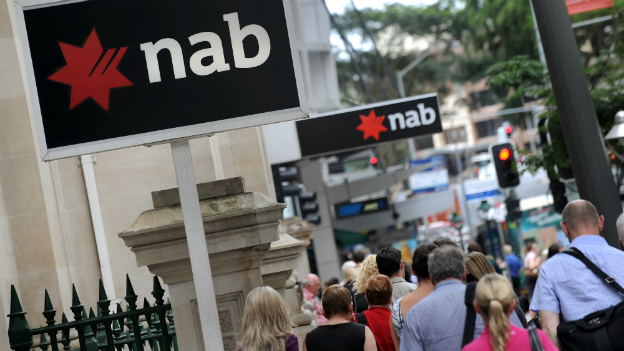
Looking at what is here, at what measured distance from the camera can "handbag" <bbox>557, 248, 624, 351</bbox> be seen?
14.0ft

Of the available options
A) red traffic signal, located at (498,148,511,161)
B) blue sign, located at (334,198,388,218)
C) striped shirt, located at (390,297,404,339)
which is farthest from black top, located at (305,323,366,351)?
blue sign, located at (334,198,388,218)

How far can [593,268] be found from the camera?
4.38m

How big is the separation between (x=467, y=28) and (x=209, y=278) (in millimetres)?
41271

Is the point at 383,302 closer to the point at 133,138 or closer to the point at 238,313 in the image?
the point at 238,313

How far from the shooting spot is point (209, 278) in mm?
3805

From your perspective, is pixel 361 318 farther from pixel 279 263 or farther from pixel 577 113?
pixel 577 113

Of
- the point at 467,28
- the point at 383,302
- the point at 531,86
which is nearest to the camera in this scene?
the point at 383,302

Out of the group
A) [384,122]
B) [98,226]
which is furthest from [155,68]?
[384,122]

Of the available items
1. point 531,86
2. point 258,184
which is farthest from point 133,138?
point 531,86

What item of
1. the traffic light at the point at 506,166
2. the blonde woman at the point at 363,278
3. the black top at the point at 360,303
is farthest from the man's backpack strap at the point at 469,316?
the traffic light at the point at 506,166

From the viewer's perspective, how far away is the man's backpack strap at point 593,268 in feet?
14.1

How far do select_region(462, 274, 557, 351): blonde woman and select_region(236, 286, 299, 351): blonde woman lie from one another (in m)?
1.27

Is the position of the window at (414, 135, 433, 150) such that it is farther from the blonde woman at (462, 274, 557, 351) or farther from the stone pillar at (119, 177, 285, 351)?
the blonde woman at (462, 274, 557, 351)

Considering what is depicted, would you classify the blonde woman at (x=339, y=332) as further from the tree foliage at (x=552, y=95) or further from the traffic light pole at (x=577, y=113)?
the tree foliage at (x=552, y=95)
